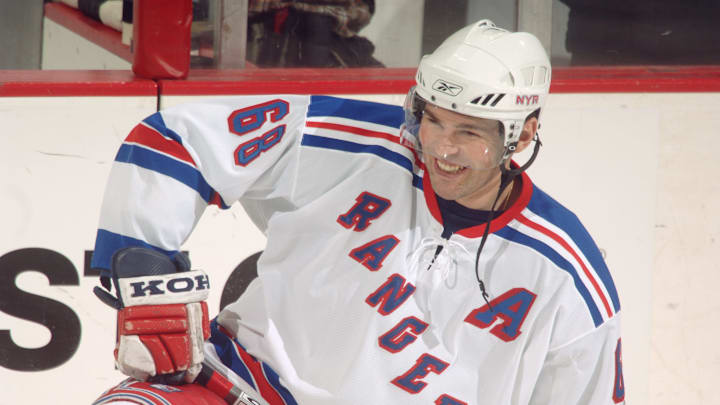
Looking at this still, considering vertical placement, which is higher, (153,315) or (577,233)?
(577,233)

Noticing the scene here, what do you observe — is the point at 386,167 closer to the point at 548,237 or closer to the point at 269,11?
the point at 548,237

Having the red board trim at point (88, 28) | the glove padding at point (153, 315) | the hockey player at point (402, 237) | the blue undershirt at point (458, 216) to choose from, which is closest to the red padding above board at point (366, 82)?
the red board trim at point (88, 28)

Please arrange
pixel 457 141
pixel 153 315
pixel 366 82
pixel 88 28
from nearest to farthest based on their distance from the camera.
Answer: pixel 153 315
pixel 457 141
pixel 366 82
pixel 88 28

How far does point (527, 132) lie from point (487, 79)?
16 cm

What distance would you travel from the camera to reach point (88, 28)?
10.4ft

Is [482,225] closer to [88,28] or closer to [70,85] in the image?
[70,85]

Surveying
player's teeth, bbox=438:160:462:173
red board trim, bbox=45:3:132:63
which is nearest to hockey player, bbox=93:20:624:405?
player's teeth, bbox=438:160:462:173

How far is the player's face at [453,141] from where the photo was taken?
161cm

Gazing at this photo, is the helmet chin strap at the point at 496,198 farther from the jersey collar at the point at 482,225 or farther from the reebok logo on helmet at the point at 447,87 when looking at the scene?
the reebok logo on helmet at the point at 447,87

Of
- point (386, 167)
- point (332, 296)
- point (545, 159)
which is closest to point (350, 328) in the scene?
point (332, 296)

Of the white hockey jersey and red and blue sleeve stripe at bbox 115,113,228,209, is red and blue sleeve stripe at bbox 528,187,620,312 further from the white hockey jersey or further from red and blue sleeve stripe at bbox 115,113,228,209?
red and blue sleeve stripe at bbox 115,113,228,209

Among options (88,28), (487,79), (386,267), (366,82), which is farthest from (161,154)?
(88,28)

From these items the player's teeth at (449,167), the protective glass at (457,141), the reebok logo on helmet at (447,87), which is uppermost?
the reebok logo on helmet at (447,87)

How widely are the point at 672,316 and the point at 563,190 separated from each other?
16.1 inches
